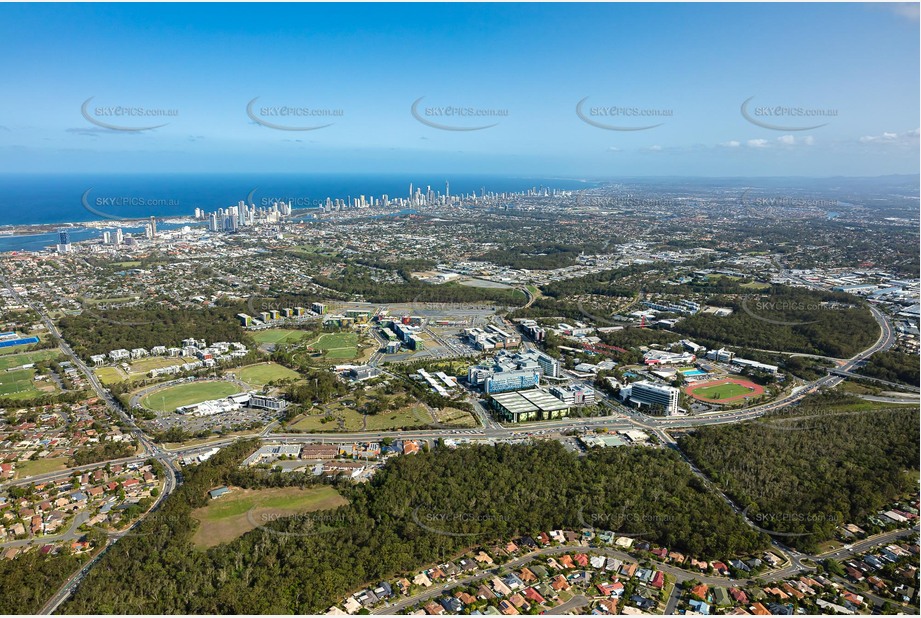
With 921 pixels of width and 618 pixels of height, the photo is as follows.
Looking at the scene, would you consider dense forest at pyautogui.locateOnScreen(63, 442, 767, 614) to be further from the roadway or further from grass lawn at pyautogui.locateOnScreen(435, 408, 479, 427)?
grass lawn at pyautogui.locateOnScreen(435, 408, 479, 427)

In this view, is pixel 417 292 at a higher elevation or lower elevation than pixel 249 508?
higher

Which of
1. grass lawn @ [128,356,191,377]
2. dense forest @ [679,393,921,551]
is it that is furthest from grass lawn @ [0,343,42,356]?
dense forest @ [679,393,921,551]

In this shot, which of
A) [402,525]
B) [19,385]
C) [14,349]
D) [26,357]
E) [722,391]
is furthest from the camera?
[14,349]

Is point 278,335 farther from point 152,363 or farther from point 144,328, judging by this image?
point 144,328

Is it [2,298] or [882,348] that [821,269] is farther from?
[2,298]

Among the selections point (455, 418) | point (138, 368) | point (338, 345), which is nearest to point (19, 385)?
point (138, 368)

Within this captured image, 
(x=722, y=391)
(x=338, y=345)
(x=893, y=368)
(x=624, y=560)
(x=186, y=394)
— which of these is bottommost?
(x=624, y=560)
